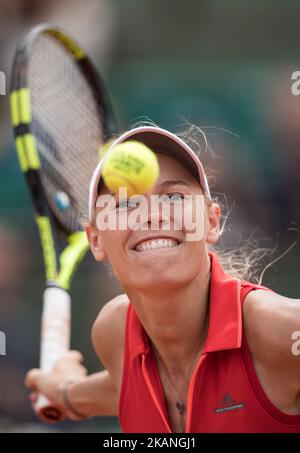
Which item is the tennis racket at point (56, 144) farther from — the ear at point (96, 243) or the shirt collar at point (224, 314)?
the shirt collar at point (224, 314)

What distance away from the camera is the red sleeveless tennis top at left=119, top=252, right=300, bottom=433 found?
149cm

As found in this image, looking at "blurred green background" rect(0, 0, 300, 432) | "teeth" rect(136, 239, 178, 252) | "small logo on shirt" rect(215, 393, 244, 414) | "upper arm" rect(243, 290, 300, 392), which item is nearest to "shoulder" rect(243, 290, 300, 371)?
"upper arm" rect(243, 290, 300, 392)

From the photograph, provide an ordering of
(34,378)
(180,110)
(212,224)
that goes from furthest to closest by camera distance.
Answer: (180,110), (34,378), (212,224)

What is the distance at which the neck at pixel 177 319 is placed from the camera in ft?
5.12

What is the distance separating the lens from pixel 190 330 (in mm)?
1608

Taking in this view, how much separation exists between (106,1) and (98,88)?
131 cm

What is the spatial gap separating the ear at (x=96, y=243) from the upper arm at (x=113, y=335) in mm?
196

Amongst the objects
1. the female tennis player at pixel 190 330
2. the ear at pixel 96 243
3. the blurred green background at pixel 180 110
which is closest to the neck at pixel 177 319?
the female tennis player at pixel 190 330

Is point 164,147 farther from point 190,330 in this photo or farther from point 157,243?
point 190,330

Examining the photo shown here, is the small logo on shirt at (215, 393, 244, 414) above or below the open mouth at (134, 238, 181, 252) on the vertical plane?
below

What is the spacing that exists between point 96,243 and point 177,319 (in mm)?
266

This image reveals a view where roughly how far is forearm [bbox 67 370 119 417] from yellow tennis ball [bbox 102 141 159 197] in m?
0.70

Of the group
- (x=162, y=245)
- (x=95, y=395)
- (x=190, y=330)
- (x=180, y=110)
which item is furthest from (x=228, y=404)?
(x=180, y=110)

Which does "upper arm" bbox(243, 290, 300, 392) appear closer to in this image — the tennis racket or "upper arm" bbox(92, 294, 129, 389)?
"upper arm" bbox(92, 294, 129, 389)
